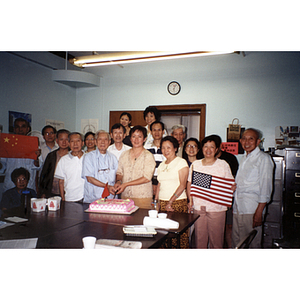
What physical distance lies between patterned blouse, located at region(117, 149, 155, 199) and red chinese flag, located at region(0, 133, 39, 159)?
1.16 metres

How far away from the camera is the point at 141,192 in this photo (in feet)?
9.44

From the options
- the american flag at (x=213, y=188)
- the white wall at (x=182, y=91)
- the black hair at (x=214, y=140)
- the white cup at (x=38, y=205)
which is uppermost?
the white wall at (x=182, y=91)

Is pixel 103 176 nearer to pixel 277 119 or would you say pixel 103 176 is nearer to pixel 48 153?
pixel 48 153

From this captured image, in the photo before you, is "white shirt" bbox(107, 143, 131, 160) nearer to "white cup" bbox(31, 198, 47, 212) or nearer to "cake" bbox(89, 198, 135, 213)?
"cake" bbox(89, 198, 135, 213)

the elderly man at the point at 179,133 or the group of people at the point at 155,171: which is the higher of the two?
the elderly man at the point at 179,133

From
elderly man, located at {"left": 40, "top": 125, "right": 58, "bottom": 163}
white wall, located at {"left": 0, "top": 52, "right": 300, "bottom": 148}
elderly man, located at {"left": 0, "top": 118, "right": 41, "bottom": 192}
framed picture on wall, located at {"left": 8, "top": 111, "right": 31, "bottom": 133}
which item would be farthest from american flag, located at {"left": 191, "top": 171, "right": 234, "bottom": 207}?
framed picture on wall, located at {"left": 8, "top": 111, "right": 31, "bottom": 133}

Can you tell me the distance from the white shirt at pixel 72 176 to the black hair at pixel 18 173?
0.41 metres

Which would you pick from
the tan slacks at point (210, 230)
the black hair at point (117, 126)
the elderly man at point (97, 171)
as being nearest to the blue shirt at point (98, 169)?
the elderly man at point (97, 171)

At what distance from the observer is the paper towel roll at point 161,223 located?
6.17ft

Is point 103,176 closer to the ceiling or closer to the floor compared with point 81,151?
closer to the floor

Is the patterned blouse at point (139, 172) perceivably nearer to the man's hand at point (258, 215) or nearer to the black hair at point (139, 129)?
the black hair at point (139, 129)

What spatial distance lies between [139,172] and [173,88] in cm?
112
